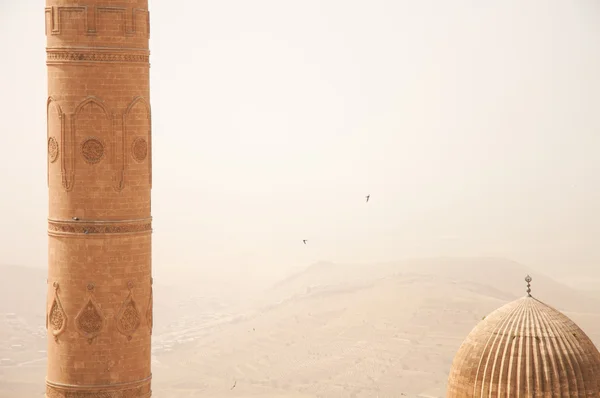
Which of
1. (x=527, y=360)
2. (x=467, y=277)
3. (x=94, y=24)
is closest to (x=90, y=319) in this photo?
(x=94, y=24)

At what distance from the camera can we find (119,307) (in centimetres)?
2208

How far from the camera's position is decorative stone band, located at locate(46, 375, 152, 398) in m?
22.0

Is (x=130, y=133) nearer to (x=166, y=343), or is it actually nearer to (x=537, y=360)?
(x=537, y=360)

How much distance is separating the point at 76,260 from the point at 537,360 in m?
11.2

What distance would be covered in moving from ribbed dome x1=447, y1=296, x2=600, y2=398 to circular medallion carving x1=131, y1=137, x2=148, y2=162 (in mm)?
9811

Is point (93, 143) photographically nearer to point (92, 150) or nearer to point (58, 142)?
point (92, 150)

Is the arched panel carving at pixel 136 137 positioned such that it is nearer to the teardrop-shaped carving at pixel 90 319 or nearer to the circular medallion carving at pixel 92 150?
the circular medallion carving at pixel 92 150

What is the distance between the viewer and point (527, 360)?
27.1 m

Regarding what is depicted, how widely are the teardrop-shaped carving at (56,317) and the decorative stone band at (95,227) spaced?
1.06 meters

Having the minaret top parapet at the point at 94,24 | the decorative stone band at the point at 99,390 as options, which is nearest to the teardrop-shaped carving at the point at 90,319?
the decorative stone band at the point at 99,390

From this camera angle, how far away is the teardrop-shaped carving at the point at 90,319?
72.0 feet

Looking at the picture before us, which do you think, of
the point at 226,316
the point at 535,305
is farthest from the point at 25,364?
the point at 535,305

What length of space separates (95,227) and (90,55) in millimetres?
3175

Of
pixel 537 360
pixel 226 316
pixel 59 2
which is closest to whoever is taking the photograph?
pixel 59 2
